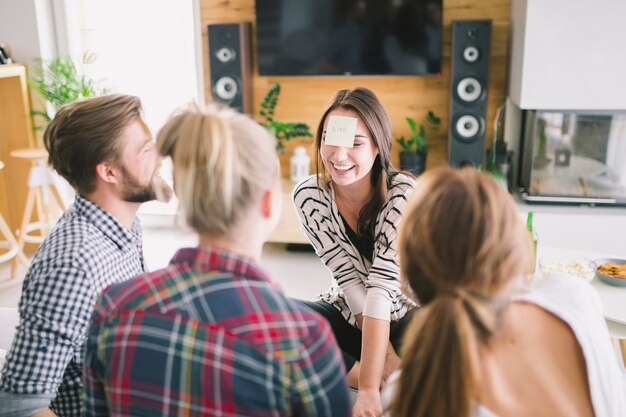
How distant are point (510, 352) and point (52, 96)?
Result: 327cm

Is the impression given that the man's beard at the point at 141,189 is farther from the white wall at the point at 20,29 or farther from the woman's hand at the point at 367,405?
the white wall at the point at 20,29

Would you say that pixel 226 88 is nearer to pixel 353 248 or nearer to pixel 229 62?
pixel 229 62

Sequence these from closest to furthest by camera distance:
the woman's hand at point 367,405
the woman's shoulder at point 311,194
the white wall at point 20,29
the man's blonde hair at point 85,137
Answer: the man's blonde hair at point 85,137, the woman's hand at point 367,405, the woman's shoulder at point 311,194, the white wall at point 20,29

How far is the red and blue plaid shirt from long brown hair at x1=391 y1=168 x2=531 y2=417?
0.13 metres

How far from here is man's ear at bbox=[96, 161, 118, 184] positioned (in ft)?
4.42

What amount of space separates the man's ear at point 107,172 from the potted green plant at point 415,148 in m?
2.33

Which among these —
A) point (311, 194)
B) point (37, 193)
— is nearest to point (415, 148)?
point (311, 194)

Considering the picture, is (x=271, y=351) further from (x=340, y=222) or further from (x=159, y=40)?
(x=159, y=40)

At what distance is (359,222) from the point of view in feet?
5.87

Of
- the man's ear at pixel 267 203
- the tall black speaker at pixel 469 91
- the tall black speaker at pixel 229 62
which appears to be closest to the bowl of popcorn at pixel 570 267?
the man's ear at pixel 267 203

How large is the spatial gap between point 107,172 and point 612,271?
154 cm

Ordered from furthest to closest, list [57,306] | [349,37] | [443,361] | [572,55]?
[349,37] → [572,55] → [57,306] → [443,361]

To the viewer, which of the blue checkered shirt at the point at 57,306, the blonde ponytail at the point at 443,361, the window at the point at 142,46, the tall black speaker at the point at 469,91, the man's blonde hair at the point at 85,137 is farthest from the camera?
the window at the point at 142,46

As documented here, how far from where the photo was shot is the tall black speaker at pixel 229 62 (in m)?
3.56
